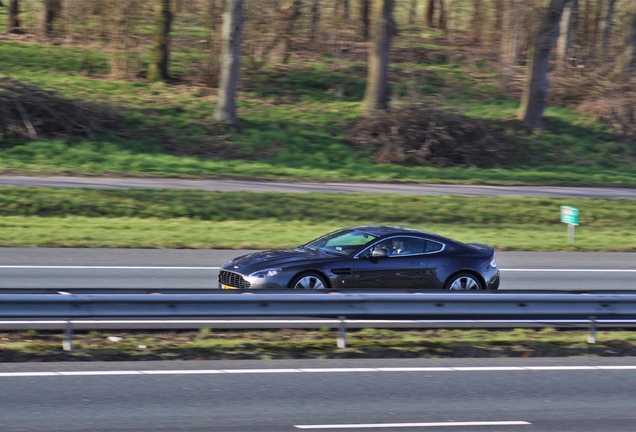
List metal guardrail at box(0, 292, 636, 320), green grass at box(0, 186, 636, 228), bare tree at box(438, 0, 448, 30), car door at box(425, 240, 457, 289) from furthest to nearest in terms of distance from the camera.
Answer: bare tree at box(438, 0, 448, 30), green grass at box(0, 186, 636, 228), car door at box(425, 240, 457, 289), metal guardrail at box(0, 292, 636, 320)

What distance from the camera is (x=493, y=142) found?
32.2 m

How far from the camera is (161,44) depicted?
35.6m

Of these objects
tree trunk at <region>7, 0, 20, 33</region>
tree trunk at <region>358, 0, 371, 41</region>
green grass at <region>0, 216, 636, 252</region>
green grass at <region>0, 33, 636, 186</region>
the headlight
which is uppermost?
tree trunk at <region>358, 0, 371, 41</region>

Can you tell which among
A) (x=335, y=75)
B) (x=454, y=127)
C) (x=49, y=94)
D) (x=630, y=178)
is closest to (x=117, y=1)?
(x=49, y=94)

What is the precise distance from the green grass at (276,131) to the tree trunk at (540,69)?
73 cm

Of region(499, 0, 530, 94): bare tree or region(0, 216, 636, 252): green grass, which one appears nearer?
region(0, 216, 636, 252): green grass

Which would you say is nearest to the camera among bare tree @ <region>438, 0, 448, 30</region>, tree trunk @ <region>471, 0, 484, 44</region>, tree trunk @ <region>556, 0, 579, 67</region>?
tree trunk @ <region>556, 0, 579, 67</region>

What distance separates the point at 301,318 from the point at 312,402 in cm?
344

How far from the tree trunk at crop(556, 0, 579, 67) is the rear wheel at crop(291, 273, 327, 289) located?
3395 centimetres

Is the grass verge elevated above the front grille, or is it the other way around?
the front grille

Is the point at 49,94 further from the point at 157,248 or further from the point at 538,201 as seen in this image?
the point at 538,201

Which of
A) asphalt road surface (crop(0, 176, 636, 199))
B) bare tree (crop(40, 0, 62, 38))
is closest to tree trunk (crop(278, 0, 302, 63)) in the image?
bare tree (crop(40, 0, 62, 38))

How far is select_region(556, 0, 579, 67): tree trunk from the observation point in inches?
1673

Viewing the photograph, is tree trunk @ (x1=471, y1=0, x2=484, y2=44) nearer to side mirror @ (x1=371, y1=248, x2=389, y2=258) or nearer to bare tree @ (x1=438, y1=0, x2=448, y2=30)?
bare tree @ (x1=438, y1=0, x2=448, y2=30)
